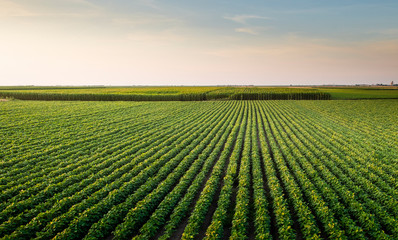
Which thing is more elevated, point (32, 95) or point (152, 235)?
point (32, 95)

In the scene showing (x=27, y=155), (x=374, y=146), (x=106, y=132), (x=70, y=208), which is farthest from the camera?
(x=106, y=132)

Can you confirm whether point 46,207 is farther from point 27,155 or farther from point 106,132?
point 106,132

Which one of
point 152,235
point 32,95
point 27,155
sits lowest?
point 152,235

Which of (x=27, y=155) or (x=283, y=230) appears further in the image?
(x=27, y=155)

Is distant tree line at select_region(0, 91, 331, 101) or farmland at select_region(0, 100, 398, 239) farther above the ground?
distant tree line at select_region(0, 91, 331, 101)

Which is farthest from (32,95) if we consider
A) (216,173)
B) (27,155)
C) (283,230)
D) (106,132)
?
(283,230)

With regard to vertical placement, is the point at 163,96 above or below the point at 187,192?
above

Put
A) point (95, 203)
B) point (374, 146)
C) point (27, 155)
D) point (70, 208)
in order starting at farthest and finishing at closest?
point (374, 146), point (27, 155), point (95, 203), point (70, 208)

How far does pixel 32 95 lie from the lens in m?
62.4

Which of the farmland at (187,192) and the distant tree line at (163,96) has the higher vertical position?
the distant tree line at (163,96)

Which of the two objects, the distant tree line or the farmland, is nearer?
the farmland

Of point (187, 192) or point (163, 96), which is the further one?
point (163, 96)

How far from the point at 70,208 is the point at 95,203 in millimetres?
888

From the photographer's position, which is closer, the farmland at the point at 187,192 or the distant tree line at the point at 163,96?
the farmland at the point at 187,192
